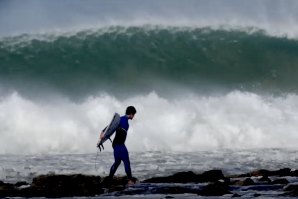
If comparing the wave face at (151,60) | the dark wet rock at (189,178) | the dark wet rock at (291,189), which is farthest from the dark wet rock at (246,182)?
the wave face at (151,60)

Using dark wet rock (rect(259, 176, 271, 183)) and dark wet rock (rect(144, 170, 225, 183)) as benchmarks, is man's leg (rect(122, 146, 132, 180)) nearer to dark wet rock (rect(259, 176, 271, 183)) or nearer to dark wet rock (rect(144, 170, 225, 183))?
dark wet rock (rect(144, 170, 225, 183))

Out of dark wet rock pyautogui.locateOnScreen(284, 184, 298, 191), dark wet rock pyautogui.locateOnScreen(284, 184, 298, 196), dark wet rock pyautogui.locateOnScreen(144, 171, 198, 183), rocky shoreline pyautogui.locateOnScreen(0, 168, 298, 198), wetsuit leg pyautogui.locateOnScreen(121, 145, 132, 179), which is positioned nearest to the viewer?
dark wet rock pyautogui.locateOnScreen(284, 184, 298, 196)

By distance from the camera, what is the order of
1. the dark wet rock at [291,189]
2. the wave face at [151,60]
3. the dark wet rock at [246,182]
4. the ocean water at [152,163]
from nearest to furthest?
the dark wet rock at [291,189]
the dark wet rock at [246,182]
the ocean water at [152,163]
the wave face at [151,60]

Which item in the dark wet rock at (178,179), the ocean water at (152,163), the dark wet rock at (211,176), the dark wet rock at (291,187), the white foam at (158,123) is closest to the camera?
the dark wet rock at (291,187)

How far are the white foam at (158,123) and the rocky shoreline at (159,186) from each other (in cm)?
673

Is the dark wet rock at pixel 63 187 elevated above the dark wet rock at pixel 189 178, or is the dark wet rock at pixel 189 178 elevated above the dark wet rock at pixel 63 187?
the dark wet rock at pixel 189 178

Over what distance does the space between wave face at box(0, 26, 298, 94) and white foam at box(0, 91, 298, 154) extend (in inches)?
48.8

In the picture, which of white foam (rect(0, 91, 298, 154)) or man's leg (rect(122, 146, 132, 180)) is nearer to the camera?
man's leg (rect(122, 146, 132, 180))

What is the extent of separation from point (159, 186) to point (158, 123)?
9.49 metres

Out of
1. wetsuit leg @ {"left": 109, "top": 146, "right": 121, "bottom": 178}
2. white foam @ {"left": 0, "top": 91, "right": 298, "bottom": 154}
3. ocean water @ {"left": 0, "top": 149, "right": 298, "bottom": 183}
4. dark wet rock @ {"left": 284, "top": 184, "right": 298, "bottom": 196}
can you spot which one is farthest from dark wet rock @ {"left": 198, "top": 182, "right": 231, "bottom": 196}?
white foam @ {"left": 0, "top": 91, "right": 298, "bottom": 154}

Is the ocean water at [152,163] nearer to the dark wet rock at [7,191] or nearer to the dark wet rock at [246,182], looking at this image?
the dark wet rock at [7,191]

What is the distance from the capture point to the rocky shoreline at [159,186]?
42.4 feet

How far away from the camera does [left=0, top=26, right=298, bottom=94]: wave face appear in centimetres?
2662

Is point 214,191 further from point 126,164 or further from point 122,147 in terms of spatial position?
point 122,147
